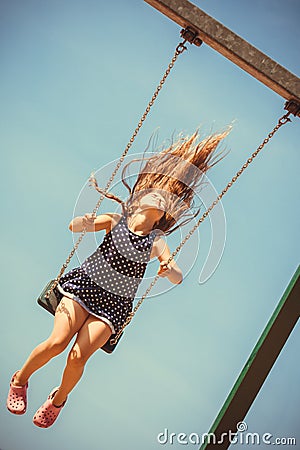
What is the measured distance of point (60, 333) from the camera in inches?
70.6

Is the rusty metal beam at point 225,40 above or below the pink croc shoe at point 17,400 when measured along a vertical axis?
above

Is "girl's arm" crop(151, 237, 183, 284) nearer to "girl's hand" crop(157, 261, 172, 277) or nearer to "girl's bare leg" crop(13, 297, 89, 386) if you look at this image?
"girl's hand" crop(157, 261, 172, 277)

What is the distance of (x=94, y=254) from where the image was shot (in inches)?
74.0

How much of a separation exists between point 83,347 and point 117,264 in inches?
9.4

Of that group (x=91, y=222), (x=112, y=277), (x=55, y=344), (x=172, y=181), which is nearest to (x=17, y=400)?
(x=55, y=344)

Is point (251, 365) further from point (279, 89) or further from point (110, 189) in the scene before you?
point (279, 89)

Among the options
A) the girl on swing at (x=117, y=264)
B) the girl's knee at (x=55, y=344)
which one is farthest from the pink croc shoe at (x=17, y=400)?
the girl's knee at (x=55, y=344)

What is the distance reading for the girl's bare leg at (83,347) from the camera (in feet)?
5.84

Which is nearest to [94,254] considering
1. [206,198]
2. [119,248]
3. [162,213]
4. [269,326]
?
[119,248]

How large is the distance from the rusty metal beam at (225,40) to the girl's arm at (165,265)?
1.76 ft

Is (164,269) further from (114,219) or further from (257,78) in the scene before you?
(257,78)

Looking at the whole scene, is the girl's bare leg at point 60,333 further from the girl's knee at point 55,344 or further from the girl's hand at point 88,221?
the girl's hand at point 88,221

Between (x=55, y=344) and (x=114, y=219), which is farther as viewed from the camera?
(x=114, y=219)

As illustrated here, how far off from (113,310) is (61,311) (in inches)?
5.4
